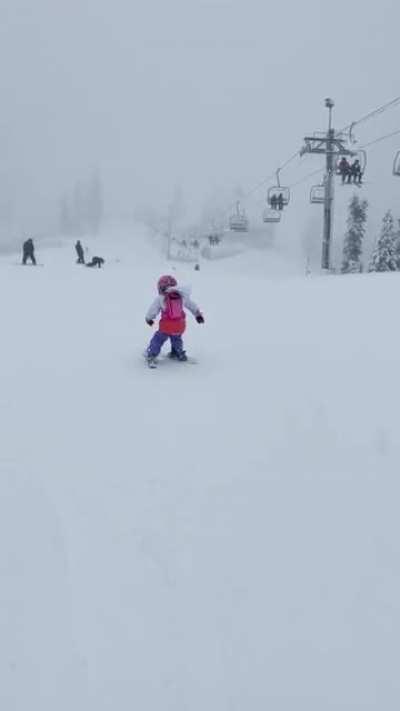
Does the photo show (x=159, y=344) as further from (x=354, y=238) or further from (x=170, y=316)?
(x=354, y=238)

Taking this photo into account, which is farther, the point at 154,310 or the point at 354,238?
the point at 354,238

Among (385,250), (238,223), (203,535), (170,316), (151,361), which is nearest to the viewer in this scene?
(203,535)

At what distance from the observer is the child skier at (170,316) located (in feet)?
29.6

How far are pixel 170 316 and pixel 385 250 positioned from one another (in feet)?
185

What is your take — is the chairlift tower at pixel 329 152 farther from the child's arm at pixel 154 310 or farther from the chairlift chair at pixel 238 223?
the child's arm at pixel 154 310

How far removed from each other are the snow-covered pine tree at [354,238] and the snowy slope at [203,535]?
223 feet

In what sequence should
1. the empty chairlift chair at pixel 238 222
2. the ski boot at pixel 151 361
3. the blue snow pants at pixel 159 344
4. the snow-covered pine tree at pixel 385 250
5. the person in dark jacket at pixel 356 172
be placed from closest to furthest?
1. the ski boot at pixel 151 361
2. the blue snow pants at pixel 159 344
3. the person in dark jacket at pixel 356 172
4. the empty chairlift chair at pixel 238 222
5. the snow-covered pine tree at pixel 385 250

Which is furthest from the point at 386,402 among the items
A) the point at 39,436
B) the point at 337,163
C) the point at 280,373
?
the point at 337,163

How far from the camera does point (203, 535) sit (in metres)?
4.14

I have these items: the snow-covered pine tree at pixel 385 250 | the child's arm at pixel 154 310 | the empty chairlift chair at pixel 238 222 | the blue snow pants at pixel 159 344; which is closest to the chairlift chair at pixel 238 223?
the empty chairlift chair at pixel 238 222

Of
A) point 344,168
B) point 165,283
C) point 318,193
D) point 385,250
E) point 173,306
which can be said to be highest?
point 344,168

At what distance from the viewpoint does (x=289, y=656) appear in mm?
3201

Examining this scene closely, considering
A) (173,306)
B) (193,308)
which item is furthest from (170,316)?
(193,308)

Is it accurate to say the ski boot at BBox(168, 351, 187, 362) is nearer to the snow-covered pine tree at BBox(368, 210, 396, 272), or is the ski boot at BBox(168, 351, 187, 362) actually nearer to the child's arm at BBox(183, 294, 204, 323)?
the child's arm at BBox(183, 294, 204, 323)
